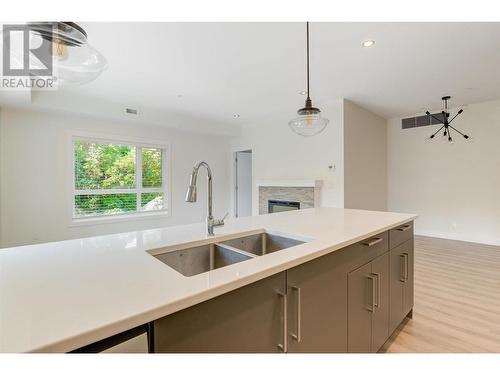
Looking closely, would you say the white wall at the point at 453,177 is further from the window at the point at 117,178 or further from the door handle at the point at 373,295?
the window at the point at 117,178

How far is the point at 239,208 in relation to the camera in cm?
695

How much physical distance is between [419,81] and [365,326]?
364 centimetres

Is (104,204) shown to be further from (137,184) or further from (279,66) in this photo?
(279,66)

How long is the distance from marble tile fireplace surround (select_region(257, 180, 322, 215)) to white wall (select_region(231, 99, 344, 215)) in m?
0.17

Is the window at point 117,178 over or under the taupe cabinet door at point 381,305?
over

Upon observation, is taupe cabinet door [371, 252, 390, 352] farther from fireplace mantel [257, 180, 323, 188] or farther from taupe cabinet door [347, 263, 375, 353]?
fireplace mantel [257, 180, 323, 188]

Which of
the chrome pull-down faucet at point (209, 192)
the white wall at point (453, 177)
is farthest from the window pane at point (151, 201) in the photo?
the white wall at point (453, 177)

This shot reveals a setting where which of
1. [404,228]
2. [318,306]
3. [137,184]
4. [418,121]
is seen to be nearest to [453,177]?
[418,121]

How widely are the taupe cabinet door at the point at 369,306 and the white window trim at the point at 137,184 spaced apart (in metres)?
4.78

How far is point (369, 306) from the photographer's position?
149 centimetres

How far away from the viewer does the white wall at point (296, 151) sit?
452 cm

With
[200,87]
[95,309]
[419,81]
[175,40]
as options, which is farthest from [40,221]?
[419,81]

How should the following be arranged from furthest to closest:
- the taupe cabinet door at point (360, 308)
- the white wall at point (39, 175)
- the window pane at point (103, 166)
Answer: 1. the window pane at point (103, 166)
2. the white wall at point (39, 175)
3. the taupe cabinet door at point (360, 308)

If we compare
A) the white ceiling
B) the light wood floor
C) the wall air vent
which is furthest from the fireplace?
the wall air vent
